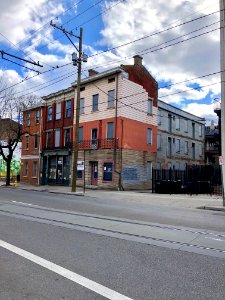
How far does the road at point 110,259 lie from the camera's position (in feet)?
15.9

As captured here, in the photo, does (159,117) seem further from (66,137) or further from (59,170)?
(59,170)

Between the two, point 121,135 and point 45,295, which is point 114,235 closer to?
point 45,295

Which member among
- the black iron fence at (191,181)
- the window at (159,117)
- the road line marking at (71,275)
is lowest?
the road line marking at (71,275)

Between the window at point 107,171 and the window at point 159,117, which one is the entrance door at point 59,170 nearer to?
the window at point 107,171

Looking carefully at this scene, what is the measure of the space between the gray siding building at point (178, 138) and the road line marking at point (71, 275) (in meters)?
30.5

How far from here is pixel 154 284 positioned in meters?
5.12

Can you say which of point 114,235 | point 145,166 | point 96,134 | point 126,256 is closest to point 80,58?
point 96,134

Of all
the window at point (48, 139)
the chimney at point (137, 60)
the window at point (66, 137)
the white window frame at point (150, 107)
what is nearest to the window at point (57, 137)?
the window at point (48, 139)

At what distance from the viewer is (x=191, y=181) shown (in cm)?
2541

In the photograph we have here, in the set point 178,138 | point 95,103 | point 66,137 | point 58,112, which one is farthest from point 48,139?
point 178,138

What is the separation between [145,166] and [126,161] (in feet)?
10.4

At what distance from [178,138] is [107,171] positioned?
43.7 ft

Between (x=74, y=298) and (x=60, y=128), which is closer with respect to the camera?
(x=74, y=298)

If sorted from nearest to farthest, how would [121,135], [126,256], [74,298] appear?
1. [74,298]
2. [126,256]
3. [121,135]
